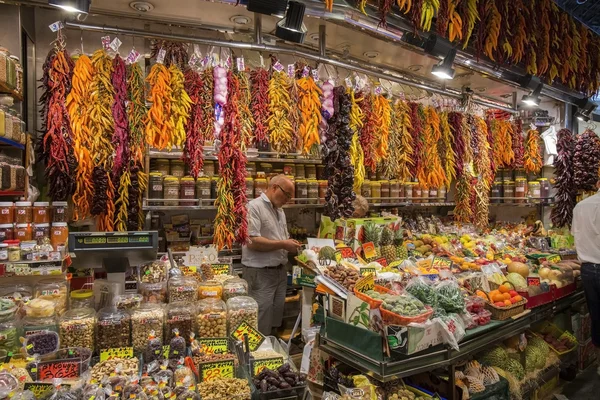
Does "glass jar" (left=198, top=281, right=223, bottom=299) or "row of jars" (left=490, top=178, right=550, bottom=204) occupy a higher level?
"row of jars" (left=490, top=178, right=550, bottom=204)

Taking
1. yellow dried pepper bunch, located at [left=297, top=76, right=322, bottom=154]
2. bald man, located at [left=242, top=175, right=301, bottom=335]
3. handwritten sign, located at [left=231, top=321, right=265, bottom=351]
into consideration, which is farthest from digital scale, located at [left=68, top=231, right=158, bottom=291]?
yellow dried pepper bunch, located at [left=297, top=76, right=322, bottom=154]

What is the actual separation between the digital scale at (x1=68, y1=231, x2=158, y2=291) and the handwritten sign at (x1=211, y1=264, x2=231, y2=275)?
79 cm

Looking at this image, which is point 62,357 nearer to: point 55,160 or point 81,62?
point 55,160

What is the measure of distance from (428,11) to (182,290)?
3211 mm

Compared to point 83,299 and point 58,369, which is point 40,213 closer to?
point 83,299

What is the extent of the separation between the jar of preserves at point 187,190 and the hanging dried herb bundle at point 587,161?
242 inches

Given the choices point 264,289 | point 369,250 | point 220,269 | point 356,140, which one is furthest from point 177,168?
point 369,250

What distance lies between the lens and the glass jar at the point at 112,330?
228cm

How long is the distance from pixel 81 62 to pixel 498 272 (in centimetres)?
405

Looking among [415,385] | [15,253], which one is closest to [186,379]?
[415,385]

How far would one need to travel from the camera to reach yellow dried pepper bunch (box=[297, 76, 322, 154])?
403 centimetres

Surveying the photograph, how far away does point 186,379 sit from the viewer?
2.04 meters

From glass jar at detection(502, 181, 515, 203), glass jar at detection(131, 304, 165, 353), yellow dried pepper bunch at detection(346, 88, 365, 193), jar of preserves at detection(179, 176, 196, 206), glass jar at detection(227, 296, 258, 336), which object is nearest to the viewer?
glass jar at detection(131, 304, 165, 353)

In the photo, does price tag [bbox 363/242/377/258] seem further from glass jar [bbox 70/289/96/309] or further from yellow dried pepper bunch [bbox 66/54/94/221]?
yellow dried pepper bunch [bbox 66/54/94/221]
